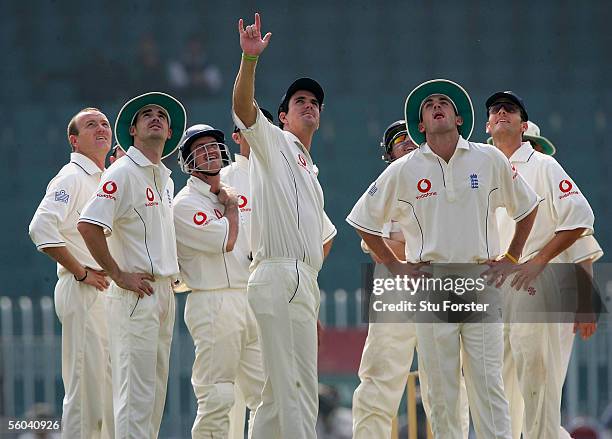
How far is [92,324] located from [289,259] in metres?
1.40

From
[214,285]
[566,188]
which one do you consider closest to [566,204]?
[566,188]

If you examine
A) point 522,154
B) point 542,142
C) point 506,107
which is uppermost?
point 506,107

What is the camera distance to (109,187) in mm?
6230

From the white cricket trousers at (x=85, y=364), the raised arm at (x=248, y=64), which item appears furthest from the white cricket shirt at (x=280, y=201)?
the white cricket trousers at (x=85, y=364)

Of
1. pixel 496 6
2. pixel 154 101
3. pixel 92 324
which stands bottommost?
pixel 92 324

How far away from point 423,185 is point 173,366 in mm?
6382

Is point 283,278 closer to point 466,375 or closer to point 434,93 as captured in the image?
point 466,375

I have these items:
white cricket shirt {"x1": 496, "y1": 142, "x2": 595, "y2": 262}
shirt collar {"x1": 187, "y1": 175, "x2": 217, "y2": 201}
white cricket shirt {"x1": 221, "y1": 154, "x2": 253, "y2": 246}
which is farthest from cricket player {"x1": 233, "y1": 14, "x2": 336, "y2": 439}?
white cricket shirt {"x1": 496, "y1": 142, "x2": 595, "y2": 262}

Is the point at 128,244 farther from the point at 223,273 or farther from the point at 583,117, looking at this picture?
the point at 583,117

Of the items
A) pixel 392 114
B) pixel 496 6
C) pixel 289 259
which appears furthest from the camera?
pixel 496 6

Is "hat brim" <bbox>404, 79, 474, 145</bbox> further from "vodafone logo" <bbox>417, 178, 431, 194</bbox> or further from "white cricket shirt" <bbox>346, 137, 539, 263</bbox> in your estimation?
"vodafone logo" <bbox>417, 178, 431, 194</bbox>

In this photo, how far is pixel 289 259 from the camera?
5.95 meters

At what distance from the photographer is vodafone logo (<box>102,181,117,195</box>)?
245 inches

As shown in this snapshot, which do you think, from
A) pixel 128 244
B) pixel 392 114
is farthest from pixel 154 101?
pixel 392 114
